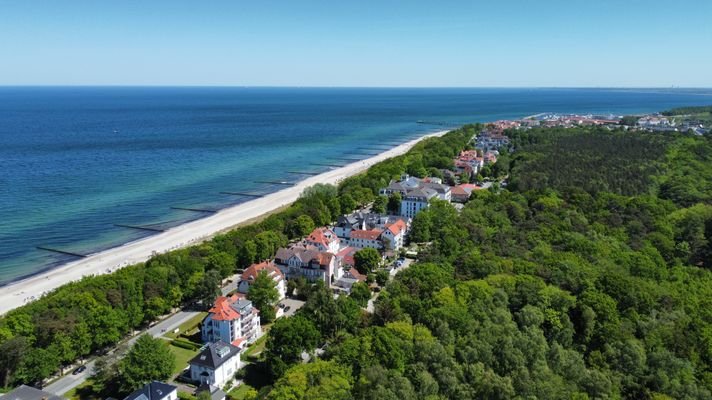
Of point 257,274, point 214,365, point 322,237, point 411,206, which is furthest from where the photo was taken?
point 411,206

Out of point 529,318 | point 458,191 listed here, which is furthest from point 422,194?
point 529,318

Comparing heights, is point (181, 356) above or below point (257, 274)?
below

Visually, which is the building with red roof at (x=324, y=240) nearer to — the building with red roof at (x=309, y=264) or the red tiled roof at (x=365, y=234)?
the red tiled roof at (x=365, y=234)

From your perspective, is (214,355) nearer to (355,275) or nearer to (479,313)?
(479,313)

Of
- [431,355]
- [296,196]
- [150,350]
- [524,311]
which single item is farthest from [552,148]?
[150,350]

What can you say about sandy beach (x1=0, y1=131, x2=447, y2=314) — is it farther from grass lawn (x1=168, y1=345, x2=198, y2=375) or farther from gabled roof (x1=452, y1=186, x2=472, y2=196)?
gabled roof (x1=452, y1=186, x2=472, y2=196)

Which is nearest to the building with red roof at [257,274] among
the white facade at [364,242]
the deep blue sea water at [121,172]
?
the white facade at [364,242]

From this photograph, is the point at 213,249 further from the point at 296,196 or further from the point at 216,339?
the point at 296,196
